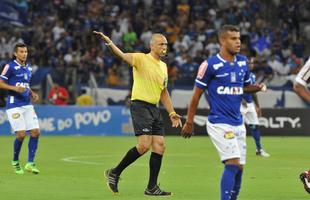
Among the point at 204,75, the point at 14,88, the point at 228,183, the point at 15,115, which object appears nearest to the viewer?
the point at 228,183

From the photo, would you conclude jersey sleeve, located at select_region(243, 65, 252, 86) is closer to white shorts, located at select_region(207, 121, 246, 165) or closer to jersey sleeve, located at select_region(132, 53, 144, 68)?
white shorts, located at select_region(207, 121, 246, 165)

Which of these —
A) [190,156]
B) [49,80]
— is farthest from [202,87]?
[49,80]

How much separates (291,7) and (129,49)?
7982 mm

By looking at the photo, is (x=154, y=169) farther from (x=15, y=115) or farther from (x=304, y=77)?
(x=15, y=115)

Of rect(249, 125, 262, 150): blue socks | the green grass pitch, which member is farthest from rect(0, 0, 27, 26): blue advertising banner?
rect(249, 125, 262, 150): blue socks

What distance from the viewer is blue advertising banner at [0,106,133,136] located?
3238 centimetres

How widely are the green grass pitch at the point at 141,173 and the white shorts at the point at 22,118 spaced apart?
936mm

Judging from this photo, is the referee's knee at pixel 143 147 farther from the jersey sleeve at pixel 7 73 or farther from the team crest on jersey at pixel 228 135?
the jersey sleeve at pixel 7 73

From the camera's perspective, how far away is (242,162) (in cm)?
1098

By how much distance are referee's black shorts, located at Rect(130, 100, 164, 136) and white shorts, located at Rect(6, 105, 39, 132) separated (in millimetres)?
4149

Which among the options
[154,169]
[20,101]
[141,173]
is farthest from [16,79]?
[154,169]

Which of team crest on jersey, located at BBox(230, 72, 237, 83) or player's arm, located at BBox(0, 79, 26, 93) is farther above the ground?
team crest on jersey, located at BBox(230, 72, 237, 83)

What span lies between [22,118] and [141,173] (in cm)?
265

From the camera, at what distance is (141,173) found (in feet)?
57.3
